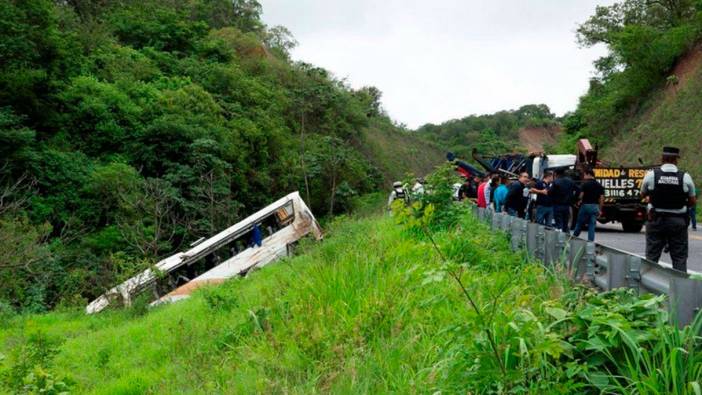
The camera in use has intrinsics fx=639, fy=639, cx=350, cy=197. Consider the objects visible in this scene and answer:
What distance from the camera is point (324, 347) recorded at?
5.28 m

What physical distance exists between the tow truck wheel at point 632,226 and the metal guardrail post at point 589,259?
13.7 metres

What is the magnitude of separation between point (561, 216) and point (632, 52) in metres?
30.3

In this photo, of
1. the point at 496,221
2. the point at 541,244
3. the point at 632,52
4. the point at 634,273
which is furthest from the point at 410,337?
the point at 632,52

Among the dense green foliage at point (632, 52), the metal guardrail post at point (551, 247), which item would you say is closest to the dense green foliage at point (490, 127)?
the dense green foliage at point (632, 52)

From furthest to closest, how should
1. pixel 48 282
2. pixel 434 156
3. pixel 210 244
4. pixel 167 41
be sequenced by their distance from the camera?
pixel 434 156 → pixel 167 41 → pixel 48 282 → pixel 210 244

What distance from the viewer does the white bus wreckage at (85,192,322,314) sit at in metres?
17.4

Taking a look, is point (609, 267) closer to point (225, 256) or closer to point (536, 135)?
point (225, 256)

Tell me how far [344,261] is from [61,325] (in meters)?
10.8

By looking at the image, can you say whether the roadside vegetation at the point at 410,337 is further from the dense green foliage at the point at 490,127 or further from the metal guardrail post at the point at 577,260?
the dense green foliage at the point at 490,127

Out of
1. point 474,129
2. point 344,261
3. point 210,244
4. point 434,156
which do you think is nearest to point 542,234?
point 344,261

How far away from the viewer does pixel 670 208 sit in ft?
25.1

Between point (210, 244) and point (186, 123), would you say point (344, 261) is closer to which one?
point (210, 244)

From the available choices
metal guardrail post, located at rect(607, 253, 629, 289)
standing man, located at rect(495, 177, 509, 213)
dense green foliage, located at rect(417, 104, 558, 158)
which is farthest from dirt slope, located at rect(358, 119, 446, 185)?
metal guardrail post, located at rect(607, 253, 629, 289)

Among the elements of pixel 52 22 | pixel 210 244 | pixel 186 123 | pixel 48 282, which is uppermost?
pixel 52 22
